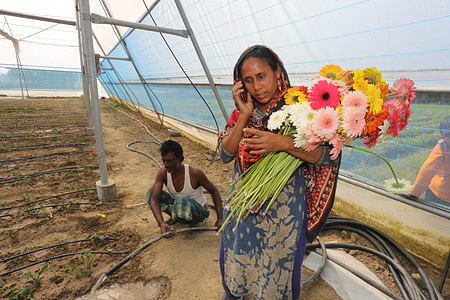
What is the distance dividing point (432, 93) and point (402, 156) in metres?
0.65

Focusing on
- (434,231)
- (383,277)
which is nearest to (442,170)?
(434,231)

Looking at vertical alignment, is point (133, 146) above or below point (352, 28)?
below

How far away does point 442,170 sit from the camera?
1964 millimetres

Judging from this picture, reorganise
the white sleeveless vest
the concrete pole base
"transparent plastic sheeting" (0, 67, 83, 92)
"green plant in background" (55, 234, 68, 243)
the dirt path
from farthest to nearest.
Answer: "transparent plastic sheeting" (0, 67, 83, 92)
the concrete pole base
the white sleeveless vest
"green plant in background" (55, 234, 68, 243)
the dirt path

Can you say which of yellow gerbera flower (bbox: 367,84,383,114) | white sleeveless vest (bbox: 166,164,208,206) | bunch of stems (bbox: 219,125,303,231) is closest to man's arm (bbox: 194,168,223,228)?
white sleeveless vest (bbox: 166,164,208,206)

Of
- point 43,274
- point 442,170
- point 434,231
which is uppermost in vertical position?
point 442,170

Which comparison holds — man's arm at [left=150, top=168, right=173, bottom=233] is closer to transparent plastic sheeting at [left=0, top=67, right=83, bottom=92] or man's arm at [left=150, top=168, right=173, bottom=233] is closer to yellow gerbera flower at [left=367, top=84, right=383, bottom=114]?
yellow gerbera flower at [left=367, top=84, right=383, bottom=114]

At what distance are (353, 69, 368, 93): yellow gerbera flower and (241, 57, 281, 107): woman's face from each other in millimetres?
336

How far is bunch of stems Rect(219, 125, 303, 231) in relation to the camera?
3.36ft

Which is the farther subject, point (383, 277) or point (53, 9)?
point (53, 9)

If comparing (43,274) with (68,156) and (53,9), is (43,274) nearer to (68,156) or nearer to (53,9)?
(68,156)

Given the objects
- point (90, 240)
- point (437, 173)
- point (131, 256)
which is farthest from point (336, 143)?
point (90, 240)

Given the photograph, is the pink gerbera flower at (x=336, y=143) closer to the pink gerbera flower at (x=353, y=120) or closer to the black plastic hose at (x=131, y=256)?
the pink gerbera flower at (x=353, y=120)

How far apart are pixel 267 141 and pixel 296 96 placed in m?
0.25
